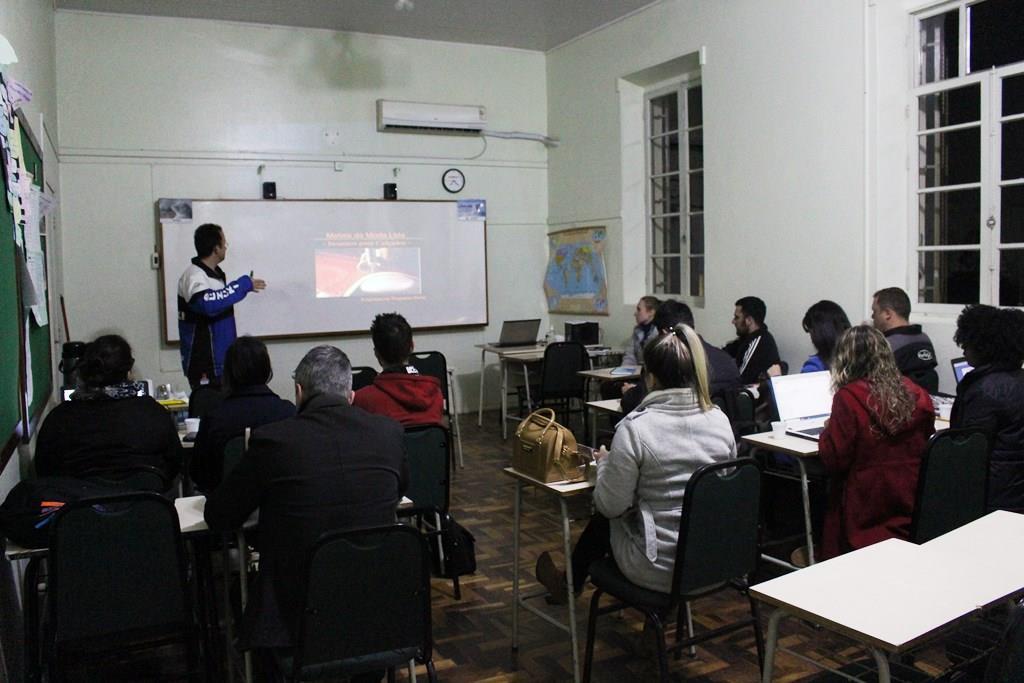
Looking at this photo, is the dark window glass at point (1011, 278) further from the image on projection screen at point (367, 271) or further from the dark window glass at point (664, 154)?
the image on projection screen at point (367, 271)

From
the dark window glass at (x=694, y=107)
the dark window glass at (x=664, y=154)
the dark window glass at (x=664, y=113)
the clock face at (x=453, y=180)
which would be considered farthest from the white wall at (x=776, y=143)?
the clock face at (x=453, y=180)

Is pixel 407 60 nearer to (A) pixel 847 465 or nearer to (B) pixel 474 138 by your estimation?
(B) pixel 474 138

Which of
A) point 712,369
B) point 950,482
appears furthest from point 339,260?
point 950,482

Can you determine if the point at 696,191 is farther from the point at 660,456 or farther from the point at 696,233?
the point at 660,456

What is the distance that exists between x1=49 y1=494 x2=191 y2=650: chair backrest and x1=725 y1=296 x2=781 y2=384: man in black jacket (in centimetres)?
396

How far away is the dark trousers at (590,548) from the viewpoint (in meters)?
2.80

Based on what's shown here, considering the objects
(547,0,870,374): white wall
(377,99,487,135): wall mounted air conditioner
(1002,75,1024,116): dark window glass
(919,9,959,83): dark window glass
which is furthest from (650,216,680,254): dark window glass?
(1002,75,1024,116): dark window glass

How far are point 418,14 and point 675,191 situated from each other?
2.70 metres

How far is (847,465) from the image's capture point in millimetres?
3094

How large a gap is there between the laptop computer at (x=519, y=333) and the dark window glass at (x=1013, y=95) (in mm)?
4108

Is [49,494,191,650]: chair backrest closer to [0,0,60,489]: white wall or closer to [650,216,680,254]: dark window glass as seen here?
[0,0,60,489]: white wall

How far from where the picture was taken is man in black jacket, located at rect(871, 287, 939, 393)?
4.40 metres

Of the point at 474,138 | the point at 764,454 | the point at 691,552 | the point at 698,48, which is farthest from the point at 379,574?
the point at 474,138

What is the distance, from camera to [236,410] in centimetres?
314
